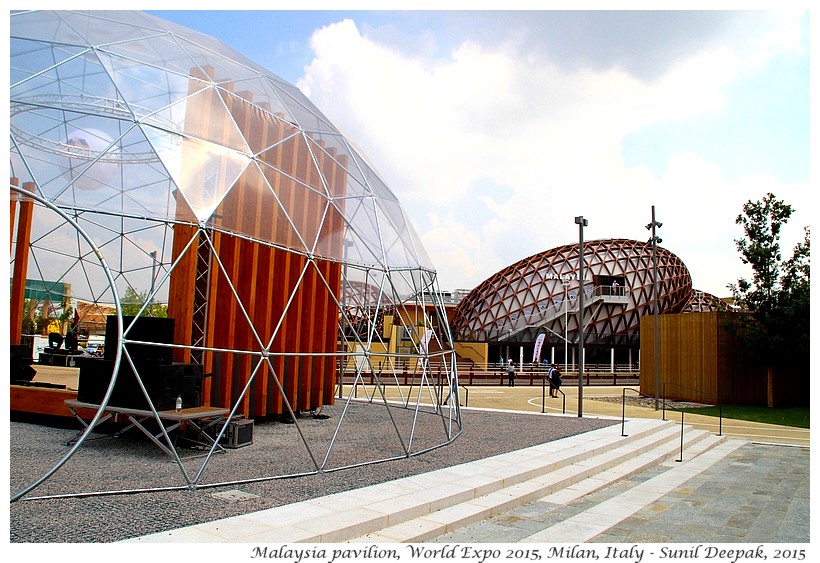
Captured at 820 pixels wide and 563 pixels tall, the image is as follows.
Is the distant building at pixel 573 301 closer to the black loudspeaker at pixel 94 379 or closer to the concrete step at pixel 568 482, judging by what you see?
the concrete step at pixel 568 482

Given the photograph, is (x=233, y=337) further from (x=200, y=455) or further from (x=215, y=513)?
(x=215, y=513)

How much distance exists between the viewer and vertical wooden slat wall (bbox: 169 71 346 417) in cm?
954

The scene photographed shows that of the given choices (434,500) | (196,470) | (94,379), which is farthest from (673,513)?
(94,379)

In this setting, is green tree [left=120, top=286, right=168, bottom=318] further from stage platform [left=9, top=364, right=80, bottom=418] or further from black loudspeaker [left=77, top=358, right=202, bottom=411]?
black loudspeaker [left=77, top=358, right=202, bottom=411]

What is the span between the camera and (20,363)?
39.3 feet

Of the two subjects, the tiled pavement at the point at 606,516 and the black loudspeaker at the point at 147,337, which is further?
the black loudspeaker at the point at 147,337

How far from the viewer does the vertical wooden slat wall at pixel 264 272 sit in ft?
31.3

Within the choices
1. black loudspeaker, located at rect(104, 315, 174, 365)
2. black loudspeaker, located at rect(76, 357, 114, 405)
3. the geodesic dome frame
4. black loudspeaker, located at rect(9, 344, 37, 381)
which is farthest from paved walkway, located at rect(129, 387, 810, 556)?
black loudspeaker, located at rect(9, 344, 37, 381)

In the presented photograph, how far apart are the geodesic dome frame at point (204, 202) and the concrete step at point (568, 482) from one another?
219cm

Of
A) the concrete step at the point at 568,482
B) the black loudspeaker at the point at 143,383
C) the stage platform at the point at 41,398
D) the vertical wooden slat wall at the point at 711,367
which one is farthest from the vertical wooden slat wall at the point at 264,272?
the vertical wooden slat wall at the point at 711,367

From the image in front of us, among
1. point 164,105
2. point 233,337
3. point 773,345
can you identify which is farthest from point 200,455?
point 773,345

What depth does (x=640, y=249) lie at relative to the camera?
60219 millimetres

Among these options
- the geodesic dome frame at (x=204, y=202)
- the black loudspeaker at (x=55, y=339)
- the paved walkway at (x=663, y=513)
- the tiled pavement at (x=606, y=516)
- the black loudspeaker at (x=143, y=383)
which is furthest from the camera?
the black loudspeaker at (x=55, y=339)

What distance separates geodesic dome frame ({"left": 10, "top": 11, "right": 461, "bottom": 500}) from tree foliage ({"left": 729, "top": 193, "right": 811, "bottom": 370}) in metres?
15.9
